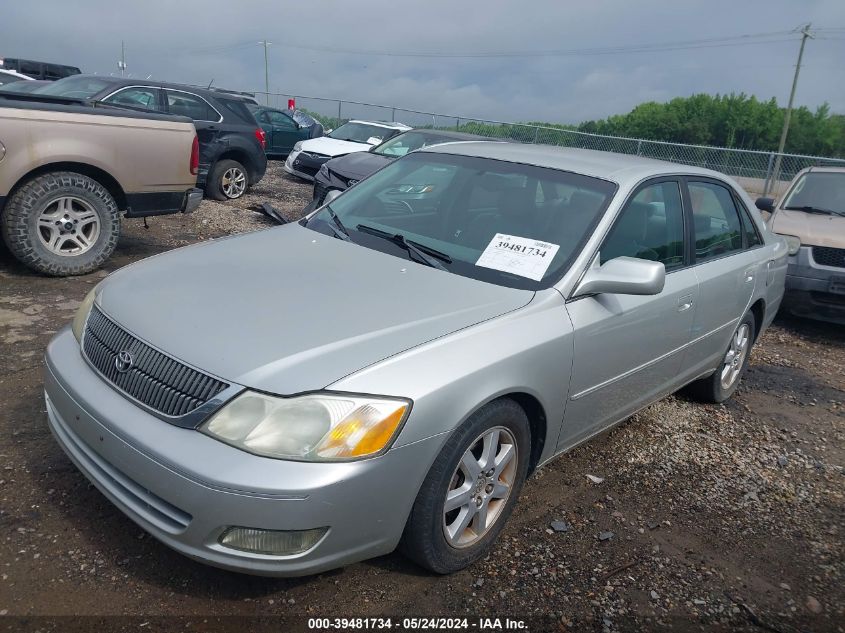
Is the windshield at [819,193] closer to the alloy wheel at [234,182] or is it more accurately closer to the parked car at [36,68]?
the alloy wheel at [234,182]

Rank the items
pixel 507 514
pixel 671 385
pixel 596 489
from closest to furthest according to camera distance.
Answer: pixel 507 514 < pixel 596 489 < pixel 671 385

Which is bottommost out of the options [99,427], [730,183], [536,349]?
[99,427]

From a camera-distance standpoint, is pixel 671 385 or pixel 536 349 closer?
pixel 536 349

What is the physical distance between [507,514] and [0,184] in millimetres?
4952

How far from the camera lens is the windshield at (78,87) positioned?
9.32 meters

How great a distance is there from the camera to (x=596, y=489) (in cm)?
372

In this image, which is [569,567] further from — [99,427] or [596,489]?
[99,427]

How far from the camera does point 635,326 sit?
11.5ft

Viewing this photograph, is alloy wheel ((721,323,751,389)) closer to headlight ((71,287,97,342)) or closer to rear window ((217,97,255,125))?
headlight ((71,287,97,342))

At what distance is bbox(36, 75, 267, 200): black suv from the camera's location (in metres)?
9.59

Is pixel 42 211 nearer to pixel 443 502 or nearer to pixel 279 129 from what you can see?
pixel 443 502

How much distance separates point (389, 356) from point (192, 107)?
900 cm

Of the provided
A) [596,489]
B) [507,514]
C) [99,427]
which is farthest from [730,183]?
[99,427]

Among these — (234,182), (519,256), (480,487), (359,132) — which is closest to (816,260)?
(519,256)
